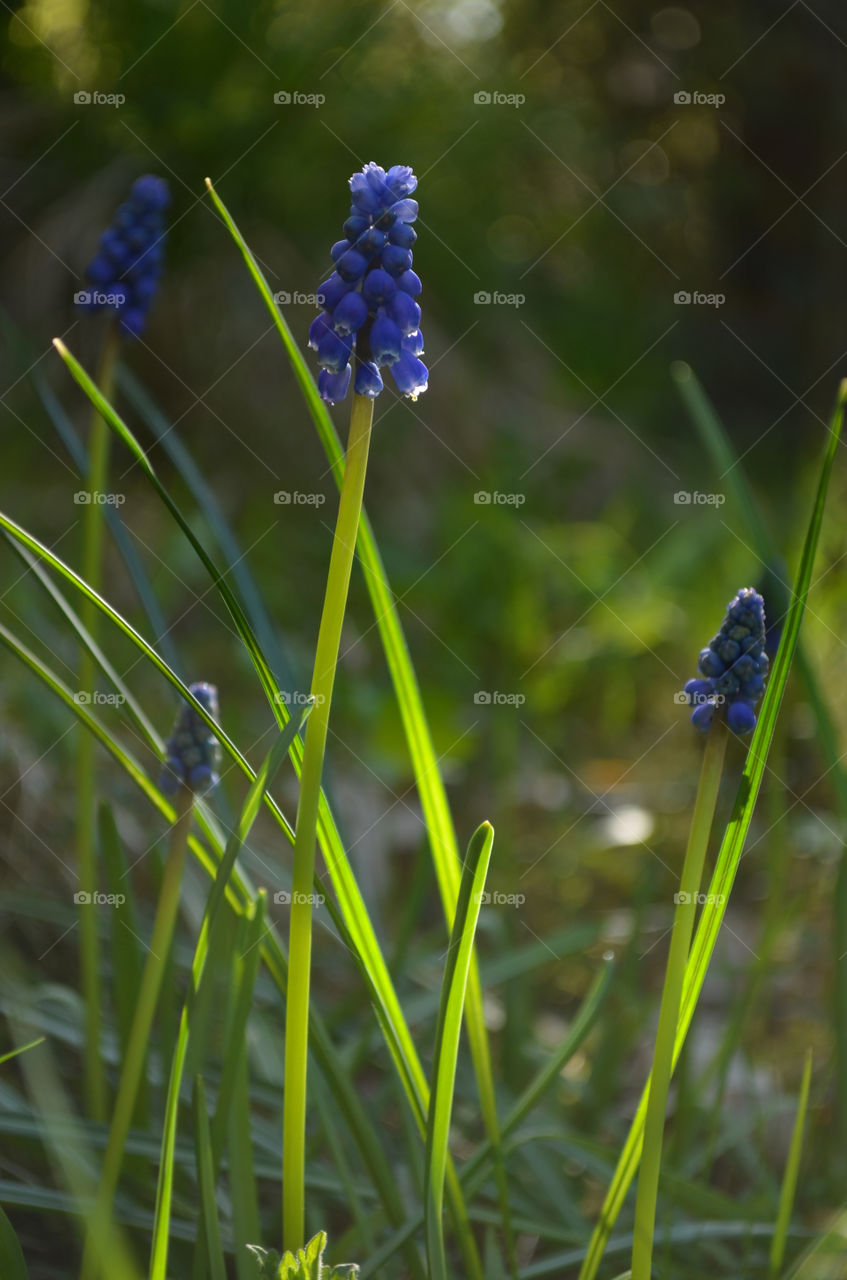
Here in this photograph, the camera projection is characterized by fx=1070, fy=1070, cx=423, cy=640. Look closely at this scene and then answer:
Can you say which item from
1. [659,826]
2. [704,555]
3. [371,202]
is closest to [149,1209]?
[371,202]

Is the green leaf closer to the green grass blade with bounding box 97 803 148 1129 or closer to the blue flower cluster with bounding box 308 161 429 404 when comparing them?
the green grass blade with bounding box 97 803 148 1129

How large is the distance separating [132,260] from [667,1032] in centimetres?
130

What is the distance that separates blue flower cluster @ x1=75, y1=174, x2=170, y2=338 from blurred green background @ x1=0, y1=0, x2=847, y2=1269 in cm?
15

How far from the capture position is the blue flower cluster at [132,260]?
155cm

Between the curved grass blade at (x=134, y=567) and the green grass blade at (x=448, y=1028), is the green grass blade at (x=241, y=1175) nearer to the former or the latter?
the green grass blade at (x=448, y=1028)

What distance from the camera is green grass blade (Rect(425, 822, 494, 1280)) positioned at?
85 centimetres

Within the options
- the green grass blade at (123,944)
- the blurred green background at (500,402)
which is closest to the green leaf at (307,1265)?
the green grass blade at (123,944)

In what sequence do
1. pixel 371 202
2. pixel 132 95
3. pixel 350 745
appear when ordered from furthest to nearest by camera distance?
pixel 132 95 → pixel 350 745 → pixel 371 202

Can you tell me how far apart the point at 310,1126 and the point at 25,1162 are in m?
0.42

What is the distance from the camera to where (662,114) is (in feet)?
20.4

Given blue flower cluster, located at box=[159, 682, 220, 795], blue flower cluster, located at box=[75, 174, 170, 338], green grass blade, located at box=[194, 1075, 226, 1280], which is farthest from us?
blue flower cluster, located at box=[75, 174, 170, 338]

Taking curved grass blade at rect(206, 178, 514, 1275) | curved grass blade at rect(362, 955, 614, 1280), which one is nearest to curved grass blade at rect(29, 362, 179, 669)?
curved grass blade at rect(206, 178, 514, 1275)

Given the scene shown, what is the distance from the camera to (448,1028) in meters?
0.89

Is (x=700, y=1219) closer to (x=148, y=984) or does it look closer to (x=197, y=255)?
(x=148, y=984)
